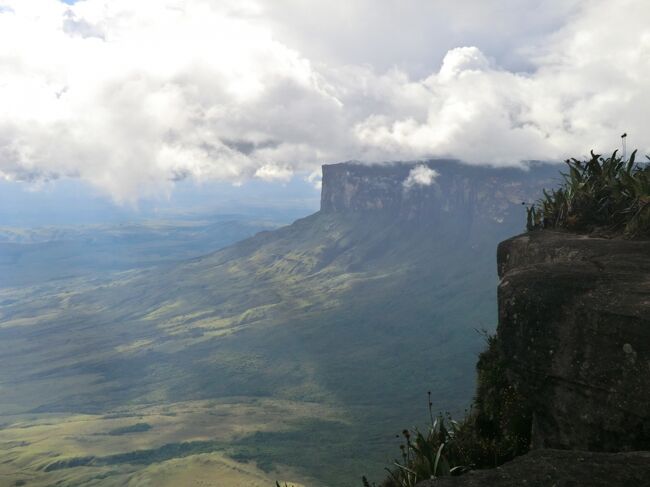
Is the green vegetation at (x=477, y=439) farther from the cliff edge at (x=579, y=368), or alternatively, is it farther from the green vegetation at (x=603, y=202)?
the green vegetation at (x=603, y=202)

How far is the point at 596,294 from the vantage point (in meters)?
12.4

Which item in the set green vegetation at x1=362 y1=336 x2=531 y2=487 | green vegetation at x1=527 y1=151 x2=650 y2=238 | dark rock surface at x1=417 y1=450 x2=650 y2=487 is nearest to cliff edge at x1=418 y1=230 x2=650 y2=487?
dark rock surface at x1=417 y1=450 x2=650 y2=487

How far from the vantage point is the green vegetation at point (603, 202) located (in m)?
19.4

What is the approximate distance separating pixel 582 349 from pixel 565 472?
4.32 m

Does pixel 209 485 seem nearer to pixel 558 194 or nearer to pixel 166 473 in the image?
pixel 166 473

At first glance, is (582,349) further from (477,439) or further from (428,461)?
(477,439)

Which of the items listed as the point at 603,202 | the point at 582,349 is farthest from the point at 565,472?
the point at 603,202

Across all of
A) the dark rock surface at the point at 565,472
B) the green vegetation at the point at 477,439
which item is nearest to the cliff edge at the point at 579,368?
the dark rock surface at the point at 565,472

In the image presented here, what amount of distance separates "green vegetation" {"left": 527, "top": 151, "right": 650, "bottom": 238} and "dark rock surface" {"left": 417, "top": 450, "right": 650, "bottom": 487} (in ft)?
42.8

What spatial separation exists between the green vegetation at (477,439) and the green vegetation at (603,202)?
828cm

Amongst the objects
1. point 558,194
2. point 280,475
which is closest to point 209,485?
point 280,475

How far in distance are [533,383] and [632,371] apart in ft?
8.27

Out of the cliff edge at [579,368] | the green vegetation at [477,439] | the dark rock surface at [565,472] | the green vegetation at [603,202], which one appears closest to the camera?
the dark rock surface at [565,472]

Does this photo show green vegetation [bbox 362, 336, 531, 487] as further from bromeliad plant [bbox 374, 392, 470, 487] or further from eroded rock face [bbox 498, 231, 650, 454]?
eroded rock face [bbox 498, 231, 650, 454]
